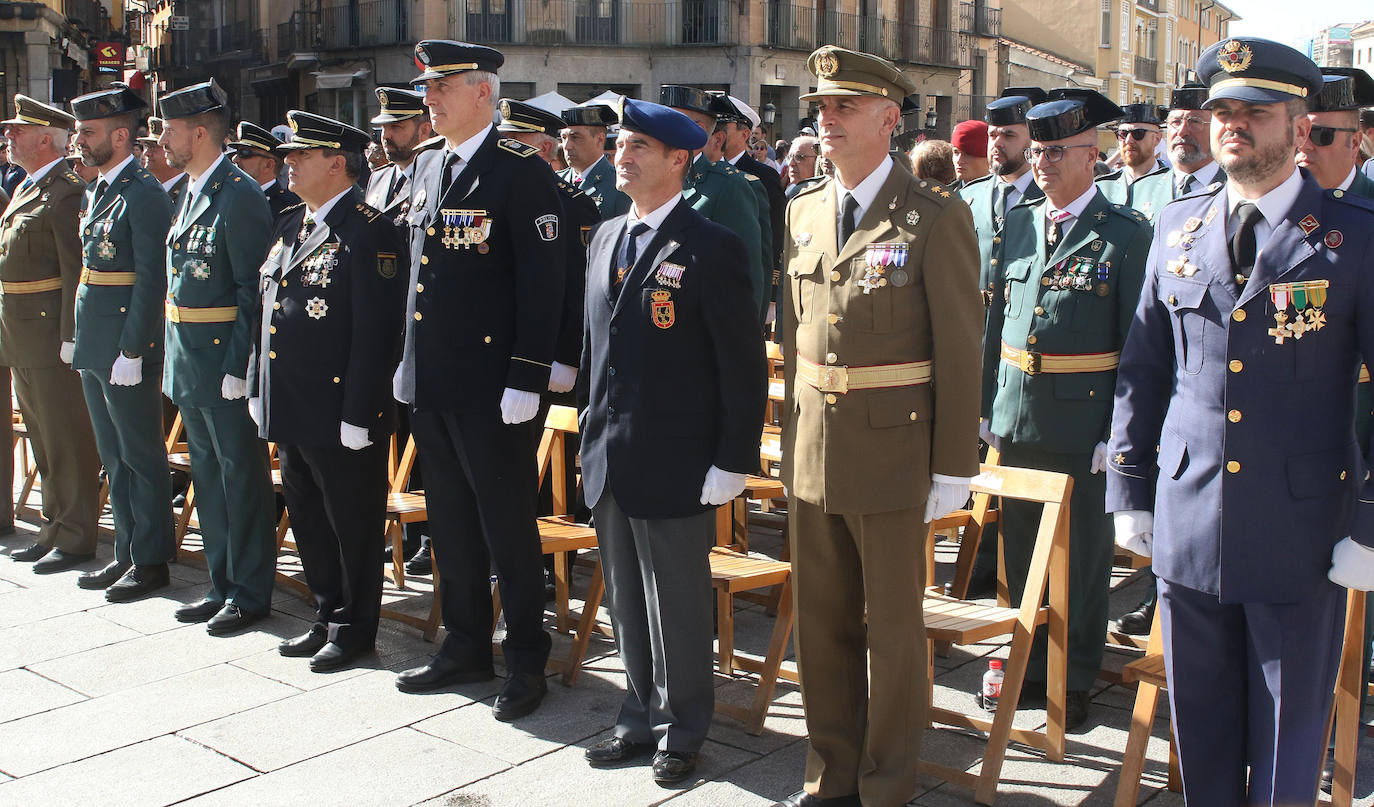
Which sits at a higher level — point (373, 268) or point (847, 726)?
point (373, 268)

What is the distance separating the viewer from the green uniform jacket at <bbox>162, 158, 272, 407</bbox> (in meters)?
5.63

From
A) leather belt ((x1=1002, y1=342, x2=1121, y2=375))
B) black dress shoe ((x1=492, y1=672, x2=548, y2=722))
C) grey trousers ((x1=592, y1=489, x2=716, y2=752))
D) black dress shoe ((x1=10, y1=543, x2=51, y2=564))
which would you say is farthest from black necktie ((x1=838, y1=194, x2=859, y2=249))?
black dress shoe ((x1=10, y1=543, x2=51, y2=564))

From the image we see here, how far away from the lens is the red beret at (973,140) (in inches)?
298

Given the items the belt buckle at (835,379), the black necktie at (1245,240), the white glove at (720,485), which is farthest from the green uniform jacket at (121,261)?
the black necktie at (1245,240)

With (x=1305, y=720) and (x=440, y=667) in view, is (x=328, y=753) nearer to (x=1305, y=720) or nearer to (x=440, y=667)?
(x=440, y=667)

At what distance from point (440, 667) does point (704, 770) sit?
1.24m

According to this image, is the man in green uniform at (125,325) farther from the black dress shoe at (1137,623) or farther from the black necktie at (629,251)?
the black dress shoe at (1137,623)

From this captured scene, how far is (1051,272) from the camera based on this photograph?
4605 millimetres

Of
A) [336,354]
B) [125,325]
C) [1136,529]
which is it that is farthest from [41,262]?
[1136,529]

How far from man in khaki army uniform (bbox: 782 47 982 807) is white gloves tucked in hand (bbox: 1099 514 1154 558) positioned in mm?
428

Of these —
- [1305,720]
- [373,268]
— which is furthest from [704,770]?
[373,268]

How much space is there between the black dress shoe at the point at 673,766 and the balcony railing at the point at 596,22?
27398mm

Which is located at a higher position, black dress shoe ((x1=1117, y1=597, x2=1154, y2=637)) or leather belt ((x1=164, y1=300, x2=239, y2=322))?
leather belt ((x1=164, y1=300, x2=239, y2=322))

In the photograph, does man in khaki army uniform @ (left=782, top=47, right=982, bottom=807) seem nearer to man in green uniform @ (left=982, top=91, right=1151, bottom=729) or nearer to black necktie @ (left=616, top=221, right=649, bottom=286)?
black necktie @ (left=616, top=221, right=649, bottom=286)
